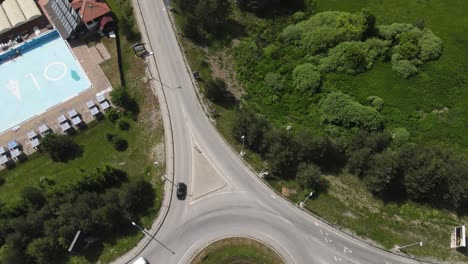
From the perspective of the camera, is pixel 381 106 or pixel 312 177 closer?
pixel 312 177

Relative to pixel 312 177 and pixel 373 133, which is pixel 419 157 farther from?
pixel 312 177

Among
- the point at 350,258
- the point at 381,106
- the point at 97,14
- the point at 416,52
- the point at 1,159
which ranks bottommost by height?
the point at 350,258

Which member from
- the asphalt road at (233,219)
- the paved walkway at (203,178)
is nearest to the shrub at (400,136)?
the asphalt road at (233,219)

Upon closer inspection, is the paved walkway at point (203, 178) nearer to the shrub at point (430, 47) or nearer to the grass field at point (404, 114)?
the grass field at point (404, 114)

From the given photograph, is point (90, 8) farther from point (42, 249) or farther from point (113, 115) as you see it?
point (42, 249)

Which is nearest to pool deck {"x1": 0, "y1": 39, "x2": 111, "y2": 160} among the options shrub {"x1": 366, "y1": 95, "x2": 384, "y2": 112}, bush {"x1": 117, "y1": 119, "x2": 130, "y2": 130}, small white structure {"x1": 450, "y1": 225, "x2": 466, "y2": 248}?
bush {"x1": 117, "y1": 119, "x2": 130, "y2": 130}

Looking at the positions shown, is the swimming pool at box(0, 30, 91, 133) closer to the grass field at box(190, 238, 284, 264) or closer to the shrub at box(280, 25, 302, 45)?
the grass field at box(190, 238, 284, 264)

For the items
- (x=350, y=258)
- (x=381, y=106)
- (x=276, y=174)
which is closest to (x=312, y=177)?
(x=276, y=174)
